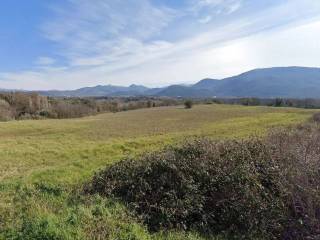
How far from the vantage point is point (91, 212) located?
7449mm

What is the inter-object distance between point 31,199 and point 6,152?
13.6 meters

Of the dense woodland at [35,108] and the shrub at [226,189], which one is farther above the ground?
the shrub at [226,189]

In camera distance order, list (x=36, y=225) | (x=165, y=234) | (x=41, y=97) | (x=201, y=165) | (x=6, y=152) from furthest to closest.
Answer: (x=41, y=97)
(x=6, y=152)
(x=201, y=165)
(x=165, y=234)
(x=36, y=225)

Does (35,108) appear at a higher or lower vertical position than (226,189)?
lower

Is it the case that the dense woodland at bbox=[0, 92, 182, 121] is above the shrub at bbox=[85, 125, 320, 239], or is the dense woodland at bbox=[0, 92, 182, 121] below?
below

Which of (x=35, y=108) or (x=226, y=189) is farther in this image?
(x=35, y=108)

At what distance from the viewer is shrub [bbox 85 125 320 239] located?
7.38 m

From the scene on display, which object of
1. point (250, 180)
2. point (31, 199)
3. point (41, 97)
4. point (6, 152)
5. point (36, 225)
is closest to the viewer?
point (36, 225)

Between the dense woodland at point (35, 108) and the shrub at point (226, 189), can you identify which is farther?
the dense woodland at point (35, 108)

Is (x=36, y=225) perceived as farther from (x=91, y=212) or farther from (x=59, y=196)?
(x=59, y=196)

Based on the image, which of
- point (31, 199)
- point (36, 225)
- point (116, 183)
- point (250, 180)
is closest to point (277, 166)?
point (250, 180)

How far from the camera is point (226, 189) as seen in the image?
321 inches

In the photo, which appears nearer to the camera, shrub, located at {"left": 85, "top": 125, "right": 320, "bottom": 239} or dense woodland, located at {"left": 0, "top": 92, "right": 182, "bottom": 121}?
shrub, located at {"left": 85, "top": 125, "right": 320, "bottom": 239}

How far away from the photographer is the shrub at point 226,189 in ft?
24.2
